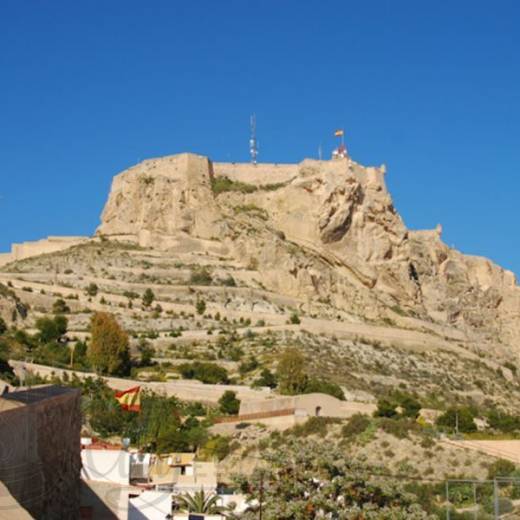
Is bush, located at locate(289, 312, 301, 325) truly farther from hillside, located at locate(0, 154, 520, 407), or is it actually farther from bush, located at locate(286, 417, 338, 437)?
bush, located at locate(286, 417, 338, 437)

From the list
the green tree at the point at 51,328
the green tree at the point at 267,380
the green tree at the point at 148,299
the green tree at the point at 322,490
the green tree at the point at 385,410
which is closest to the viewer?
the green tree at the point at 322,490

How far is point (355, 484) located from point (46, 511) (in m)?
7.42

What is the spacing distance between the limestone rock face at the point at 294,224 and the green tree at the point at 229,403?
18.8m

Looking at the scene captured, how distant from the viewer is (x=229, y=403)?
36.6 metres

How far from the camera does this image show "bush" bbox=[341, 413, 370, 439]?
31219mm

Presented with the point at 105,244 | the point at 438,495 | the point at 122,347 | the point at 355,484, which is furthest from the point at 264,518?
the point at 105,244

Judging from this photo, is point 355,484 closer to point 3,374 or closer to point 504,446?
point 504,446

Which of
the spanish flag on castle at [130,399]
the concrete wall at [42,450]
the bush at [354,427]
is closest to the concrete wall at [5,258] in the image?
the spanish flag on castle at [130,399]

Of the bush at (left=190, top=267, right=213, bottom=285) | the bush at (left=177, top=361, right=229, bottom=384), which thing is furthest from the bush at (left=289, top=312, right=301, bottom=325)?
the bush at (left=177, top=361, right=229, bottom=384)

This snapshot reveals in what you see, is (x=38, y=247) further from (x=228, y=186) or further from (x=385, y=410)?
(x=385, y=410)

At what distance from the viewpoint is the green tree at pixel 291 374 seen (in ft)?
126

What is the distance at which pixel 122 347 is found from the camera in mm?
41031

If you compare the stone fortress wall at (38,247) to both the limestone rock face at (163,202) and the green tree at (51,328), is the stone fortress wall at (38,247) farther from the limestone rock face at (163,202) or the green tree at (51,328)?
the green tree at (51,328)

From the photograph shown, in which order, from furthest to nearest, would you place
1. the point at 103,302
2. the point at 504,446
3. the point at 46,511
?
the point at 103,302 → the point at 504,446 → the point at 46,511
